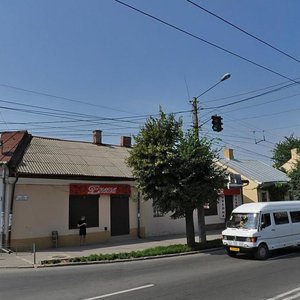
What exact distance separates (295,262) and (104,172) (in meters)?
12.8

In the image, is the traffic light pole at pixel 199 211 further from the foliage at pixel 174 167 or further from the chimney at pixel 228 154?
the chimney at pixel 228 154

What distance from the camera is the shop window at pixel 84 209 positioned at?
75.8 ft

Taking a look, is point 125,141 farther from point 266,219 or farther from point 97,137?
point 266,219

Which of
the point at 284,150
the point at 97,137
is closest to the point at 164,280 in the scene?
the point at 97,137

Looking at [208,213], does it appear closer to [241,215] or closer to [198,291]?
[241,215]

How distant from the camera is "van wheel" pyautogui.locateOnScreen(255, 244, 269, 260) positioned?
16.4m

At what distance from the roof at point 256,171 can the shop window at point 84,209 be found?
46.4 ft

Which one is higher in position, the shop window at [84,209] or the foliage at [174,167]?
the foliage at [174,167]

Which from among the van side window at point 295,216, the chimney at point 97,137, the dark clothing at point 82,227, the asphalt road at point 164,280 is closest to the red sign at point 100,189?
the dark clothing at point 82,227

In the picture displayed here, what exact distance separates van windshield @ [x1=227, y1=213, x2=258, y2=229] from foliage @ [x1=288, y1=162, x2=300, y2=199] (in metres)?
Result: 18.0

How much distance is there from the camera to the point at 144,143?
20.5 m

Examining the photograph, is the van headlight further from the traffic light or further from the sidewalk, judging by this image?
the traffic light

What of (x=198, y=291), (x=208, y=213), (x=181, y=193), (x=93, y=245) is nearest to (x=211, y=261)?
(x=181, y=193)

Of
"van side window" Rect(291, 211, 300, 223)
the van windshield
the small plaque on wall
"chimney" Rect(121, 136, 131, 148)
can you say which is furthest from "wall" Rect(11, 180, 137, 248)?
"chimney" Rect(121, 136, 131, 148)
